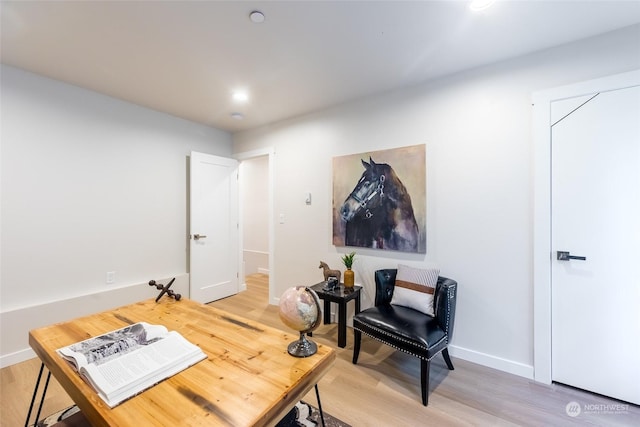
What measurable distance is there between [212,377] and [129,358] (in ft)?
1.21

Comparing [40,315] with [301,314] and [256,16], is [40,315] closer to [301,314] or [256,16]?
[301,314]

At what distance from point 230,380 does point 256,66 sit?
7.58ft

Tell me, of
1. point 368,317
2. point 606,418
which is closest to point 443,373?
point 368,317

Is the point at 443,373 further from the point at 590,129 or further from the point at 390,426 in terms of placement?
the point at 590,129

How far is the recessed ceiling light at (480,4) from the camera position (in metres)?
1.59

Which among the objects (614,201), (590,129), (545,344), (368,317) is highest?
(590,129)

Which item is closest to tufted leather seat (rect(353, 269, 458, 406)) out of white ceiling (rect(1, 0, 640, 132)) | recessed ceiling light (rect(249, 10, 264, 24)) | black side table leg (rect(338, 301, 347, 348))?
black side table leg (rect(338, 301, 347, 348))

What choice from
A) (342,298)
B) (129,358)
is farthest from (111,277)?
(342,298)

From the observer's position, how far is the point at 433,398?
→ 185cm

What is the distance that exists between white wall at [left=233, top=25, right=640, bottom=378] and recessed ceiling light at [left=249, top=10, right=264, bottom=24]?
1471mm

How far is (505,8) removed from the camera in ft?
5.41

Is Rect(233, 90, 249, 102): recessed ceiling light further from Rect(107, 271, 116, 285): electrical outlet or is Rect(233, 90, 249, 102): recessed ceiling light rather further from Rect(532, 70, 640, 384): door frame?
Rect(532, 70, 640, 384): door frame

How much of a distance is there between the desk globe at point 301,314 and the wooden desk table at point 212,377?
0.04 metres

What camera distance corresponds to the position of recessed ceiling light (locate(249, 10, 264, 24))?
168 centimetres
